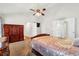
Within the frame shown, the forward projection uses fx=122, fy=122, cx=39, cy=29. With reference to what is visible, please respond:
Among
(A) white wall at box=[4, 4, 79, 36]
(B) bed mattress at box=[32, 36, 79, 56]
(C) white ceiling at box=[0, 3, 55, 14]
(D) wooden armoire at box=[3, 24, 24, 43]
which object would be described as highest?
(C) white ceiling at box=[0, 3, 55, 14]

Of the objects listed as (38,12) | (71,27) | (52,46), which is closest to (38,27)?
(38,12)

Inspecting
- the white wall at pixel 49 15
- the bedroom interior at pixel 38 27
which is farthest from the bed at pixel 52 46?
the white wall at pixel 49 15

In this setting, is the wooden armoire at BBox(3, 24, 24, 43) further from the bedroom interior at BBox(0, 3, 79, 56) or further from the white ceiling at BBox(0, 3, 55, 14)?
the white ceiling at BBox(0, 3, 55, 14)

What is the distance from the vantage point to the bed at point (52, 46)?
5.94 feet

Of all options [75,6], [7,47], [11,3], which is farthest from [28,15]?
[75,6]

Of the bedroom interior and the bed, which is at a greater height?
the bedroom interior

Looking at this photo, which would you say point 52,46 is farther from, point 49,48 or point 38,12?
point 38,12

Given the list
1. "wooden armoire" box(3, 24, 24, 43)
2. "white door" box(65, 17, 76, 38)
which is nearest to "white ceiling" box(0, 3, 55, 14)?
"wooden armoire" box(3, 24, 24, 43)

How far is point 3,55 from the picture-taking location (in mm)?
1941

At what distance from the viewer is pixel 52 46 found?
1.88 m

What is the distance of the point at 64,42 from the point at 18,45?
0.71m

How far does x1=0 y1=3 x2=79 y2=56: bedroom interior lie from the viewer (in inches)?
73.6

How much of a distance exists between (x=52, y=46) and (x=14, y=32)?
630 mm

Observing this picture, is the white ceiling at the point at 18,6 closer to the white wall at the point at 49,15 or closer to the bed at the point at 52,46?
the white wall at the point at 49,15
